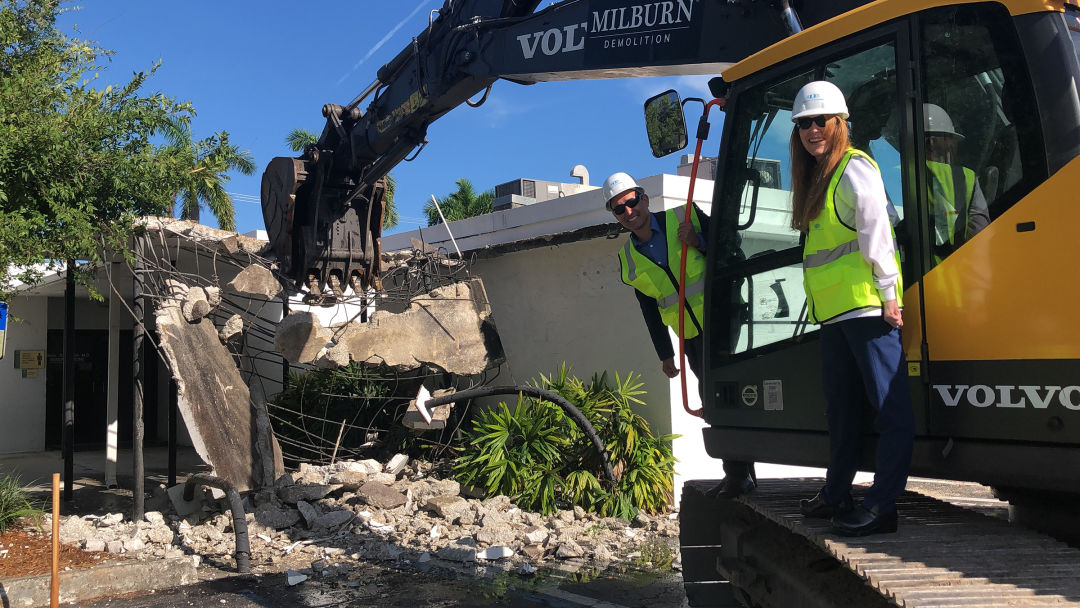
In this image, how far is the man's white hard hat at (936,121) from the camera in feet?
10.6

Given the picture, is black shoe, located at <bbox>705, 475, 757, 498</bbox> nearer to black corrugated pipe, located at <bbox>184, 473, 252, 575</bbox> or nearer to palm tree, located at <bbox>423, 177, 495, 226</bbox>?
black corrugated pipe, located at <bbox>184, 473, 252, 575</bbox>

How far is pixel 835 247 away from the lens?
131 inches

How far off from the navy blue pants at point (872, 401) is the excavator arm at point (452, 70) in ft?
5.80

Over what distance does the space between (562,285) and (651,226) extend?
248 inches

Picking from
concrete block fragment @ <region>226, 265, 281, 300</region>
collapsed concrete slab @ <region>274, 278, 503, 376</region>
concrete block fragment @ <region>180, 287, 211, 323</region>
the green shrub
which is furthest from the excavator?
the green shrub

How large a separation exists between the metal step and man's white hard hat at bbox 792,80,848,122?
63.4 inches

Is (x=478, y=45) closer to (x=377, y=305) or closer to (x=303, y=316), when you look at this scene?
(x=303, y=316)

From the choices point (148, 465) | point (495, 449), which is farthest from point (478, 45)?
point (148, 465)

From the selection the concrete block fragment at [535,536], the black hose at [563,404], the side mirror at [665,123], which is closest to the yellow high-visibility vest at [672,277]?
the side mirror at [665,123]

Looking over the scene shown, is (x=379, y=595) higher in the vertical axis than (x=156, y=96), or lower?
lower

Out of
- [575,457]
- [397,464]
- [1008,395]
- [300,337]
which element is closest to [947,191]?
[1008,395]

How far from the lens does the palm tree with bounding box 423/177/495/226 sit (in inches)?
1556

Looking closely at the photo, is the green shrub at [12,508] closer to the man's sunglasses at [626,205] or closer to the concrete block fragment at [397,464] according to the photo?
the concrete block fragment at [397,464]

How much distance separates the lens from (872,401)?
3.21 m
